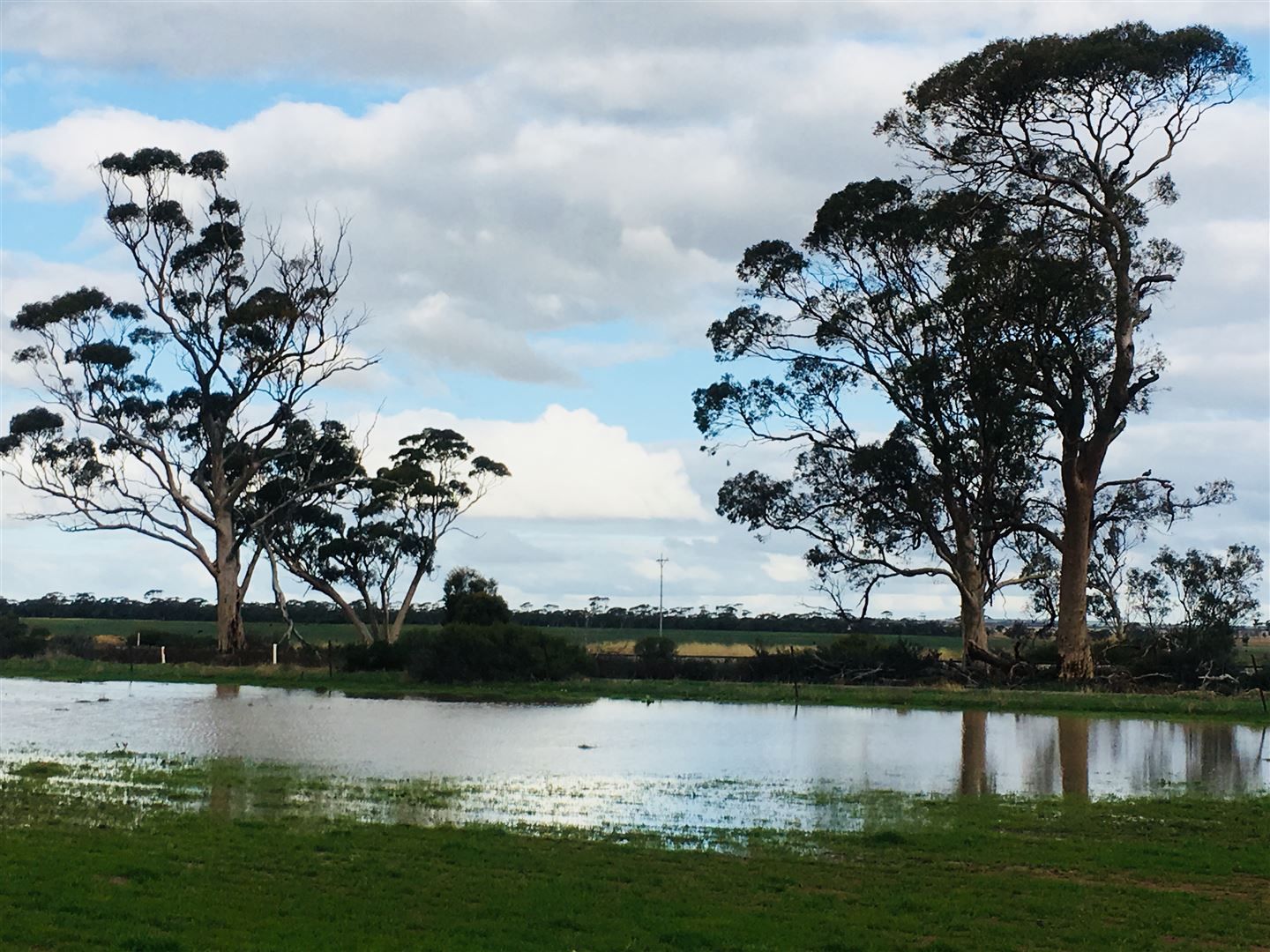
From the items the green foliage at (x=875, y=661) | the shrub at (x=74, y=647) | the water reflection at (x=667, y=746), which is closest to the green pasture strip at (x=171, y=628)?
the shrub at (x=74, y=647)

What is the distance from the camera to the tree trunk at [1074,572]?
1652 inches

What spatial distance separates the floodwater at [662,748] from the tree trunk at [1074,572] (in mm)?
7214

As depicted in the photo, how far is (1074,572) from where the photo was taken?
42.4m

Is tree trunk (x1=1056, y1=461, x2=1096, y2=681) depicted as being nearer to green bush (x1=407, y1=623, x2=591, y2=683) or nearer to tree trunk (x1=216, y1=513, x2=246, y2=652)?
green bush (x1=407, y1=623, x2=591, y2=683)

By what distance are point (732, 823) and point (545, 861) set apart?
3.40 m

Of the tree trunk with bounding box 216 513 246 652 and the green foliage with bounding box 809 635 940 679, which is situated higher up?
the tree trunk with bounding box 216 513 246 652

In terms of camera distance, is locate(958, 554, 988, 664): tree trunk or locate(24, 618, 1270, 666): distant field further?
locate(24, 618, 1270, 666): distant field

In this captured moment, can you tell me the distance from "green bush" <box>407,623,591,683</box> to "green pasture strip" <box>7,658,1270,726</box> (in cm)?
67

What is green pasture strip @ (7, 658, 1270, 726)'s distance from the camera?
3778cm

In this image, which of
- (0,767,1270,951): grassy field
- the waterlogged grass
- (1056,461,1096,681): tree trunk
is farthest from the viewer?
(1056,461,1096,681): tree trunk

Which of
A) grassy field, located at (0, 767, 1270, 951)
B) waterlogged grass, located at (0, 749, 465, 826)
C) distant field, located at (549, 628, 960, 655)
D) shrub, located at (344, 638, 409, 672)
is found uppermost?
distant field, located at (549, 628, 960, 655)

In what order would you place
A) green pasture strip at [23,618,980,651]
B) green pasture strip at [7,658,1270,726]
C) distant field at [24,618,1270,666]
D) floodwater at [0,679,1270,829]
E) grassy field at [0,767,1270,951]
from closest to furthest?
grassy field at [0,767,1270,951] < floodwater at [0,679,1270,829] < green pasture strip at [7,658,1270,726] < distant field at [24,618,1270,666] < green pasture strip at [23,618,980,651]

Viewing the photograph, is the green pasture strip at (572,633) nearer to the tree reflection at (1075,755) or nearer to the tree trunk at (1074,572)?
the tree trunk at (1074,572)

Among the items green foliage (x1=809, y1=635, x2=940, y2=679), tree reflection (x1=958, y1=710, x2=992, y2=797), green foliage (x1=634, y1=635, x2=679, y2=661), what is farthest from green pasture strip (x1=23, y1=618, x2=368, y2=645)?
tree reflection (x1=958, y1=710, x2=992, y2=797)
